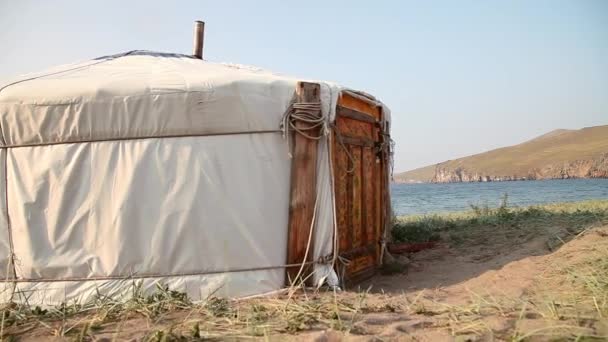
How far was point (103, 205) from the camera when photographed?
3541 millimetres

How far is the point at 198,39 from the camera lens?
5.57m

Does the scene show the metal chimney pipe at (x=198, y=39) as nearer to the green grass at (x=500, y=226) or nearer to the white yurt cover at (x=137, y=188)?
the white yurt cover at (x=137, y=188)

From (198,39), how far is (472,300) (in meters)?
4.17

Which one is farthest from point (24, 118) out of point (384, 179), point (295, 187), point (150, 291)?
point (384, 179)

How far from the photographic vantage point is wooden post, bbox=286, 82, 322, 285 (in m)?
3.69

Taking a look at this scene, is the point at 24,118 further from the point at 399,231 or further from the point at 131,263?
the point at 399,231

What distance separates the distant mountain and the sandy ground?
6149 centimetres

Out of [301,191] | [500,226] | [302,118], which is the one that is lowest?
[500,226]

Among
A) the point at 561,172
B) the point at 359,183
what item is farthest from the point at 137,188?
the point at 561,172

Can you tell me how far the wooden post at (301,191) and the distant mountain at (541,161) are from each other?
63.7 meters

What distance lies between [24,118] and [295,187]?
2.11 meters

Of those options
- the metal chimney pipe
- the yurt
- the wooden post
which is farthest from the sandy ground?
the metal chimney pipe

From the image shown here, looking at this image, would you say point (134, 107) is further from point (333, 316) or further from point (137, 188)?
point (333, 316)

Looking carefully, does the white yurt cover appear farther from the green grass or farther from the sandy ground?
the green grass
